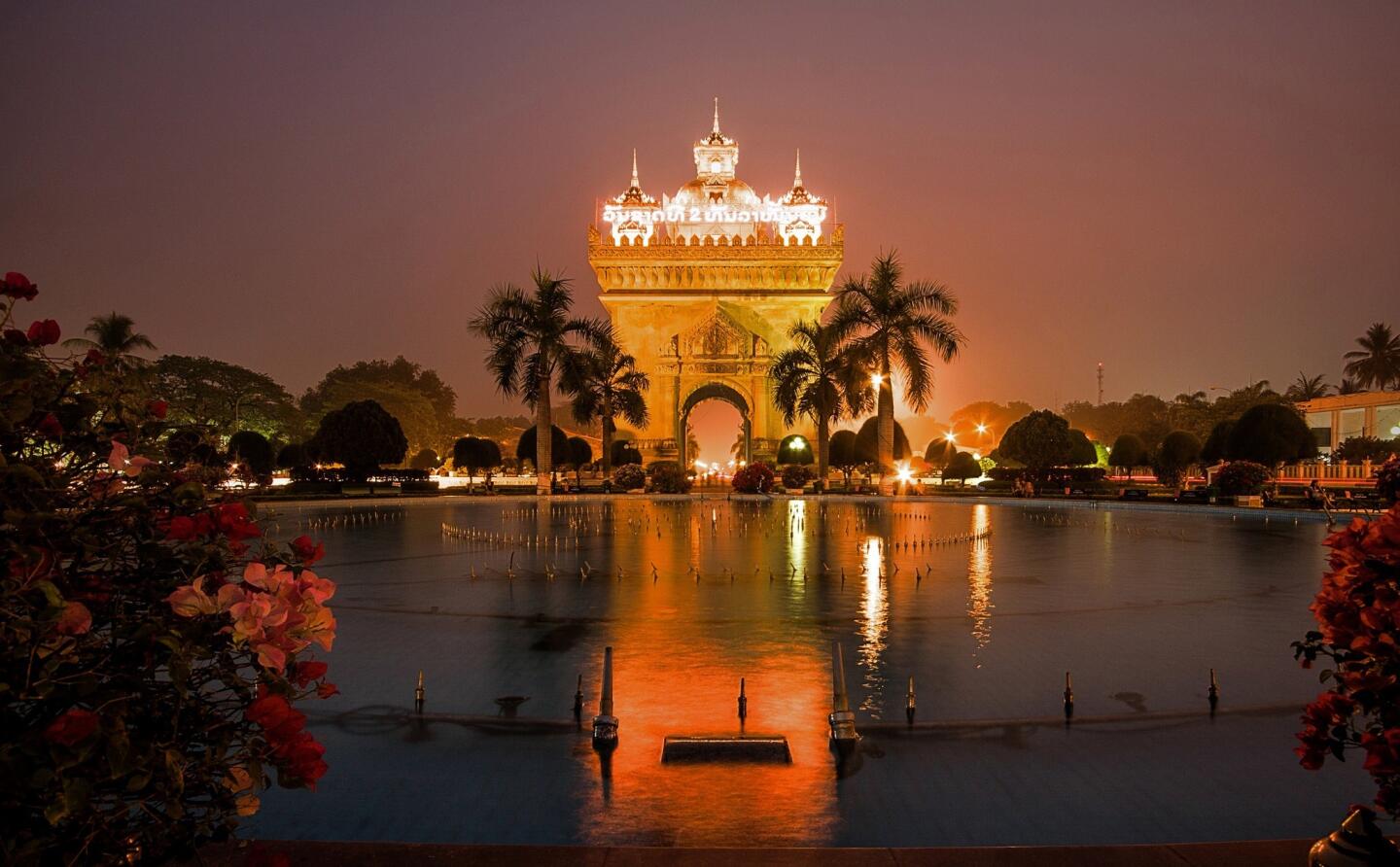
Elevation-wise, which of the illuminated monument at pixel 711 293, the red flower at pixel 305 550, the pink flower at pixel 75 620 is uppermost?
the illuminated monument at pixel 711 293

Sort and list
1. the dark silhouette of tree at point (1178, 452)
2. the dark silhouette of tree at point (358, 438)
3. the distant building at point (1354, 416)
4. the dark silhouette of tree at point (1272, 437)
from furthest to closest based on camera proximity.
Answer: the distant building at point (1354, 416) < the dark silhouette of tree at point (1178, 452) < the dark silhouette of tree at point (358, 438) < the dark silhouette of tree at point (1272, 437)

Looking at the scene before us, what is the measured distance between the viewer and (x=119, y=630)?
295 cm

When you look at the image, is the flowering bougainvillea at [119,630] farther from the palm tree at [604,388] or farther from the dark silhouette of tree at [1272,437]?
the dark silhouette of tree at [1272,437]

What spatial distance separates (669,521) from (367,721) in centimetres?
2172

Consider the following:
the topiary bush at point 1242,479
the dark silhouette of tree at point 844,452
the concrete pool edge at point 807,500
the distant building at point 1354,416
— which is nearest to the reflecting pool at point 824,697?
the concrete pool edge at point 807,500

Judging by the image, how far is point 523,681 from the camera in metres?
9.87

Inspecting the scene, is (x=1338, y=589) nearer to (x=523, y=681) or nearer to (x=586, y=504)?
(x=523, y=681)

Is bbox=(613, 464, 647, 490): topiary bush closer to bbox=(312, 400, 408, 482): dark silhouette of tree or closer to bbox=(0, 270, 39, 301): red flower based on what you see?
bbox=(312, 400, 408, 482): dark silhouette of tree

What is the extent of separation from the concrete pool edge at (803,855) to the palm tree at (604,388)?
42.3 metres

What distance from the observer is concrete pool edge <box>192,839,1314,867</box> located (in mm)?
4344

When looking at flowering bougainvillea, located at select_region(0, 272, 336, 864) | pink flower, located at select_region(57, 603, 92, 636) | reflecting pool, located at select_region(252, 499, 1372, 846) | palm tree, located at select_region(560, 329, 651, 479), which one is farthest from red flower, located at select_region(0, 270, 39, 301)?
palm tree, located at select_region(560, 329, 651, 479)

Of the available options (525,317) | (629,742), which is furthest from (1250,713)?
(525,317)

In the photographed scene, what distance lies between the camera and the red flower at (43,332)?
319cm

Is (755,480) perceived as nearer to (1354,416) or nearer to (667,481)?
(667,481)
